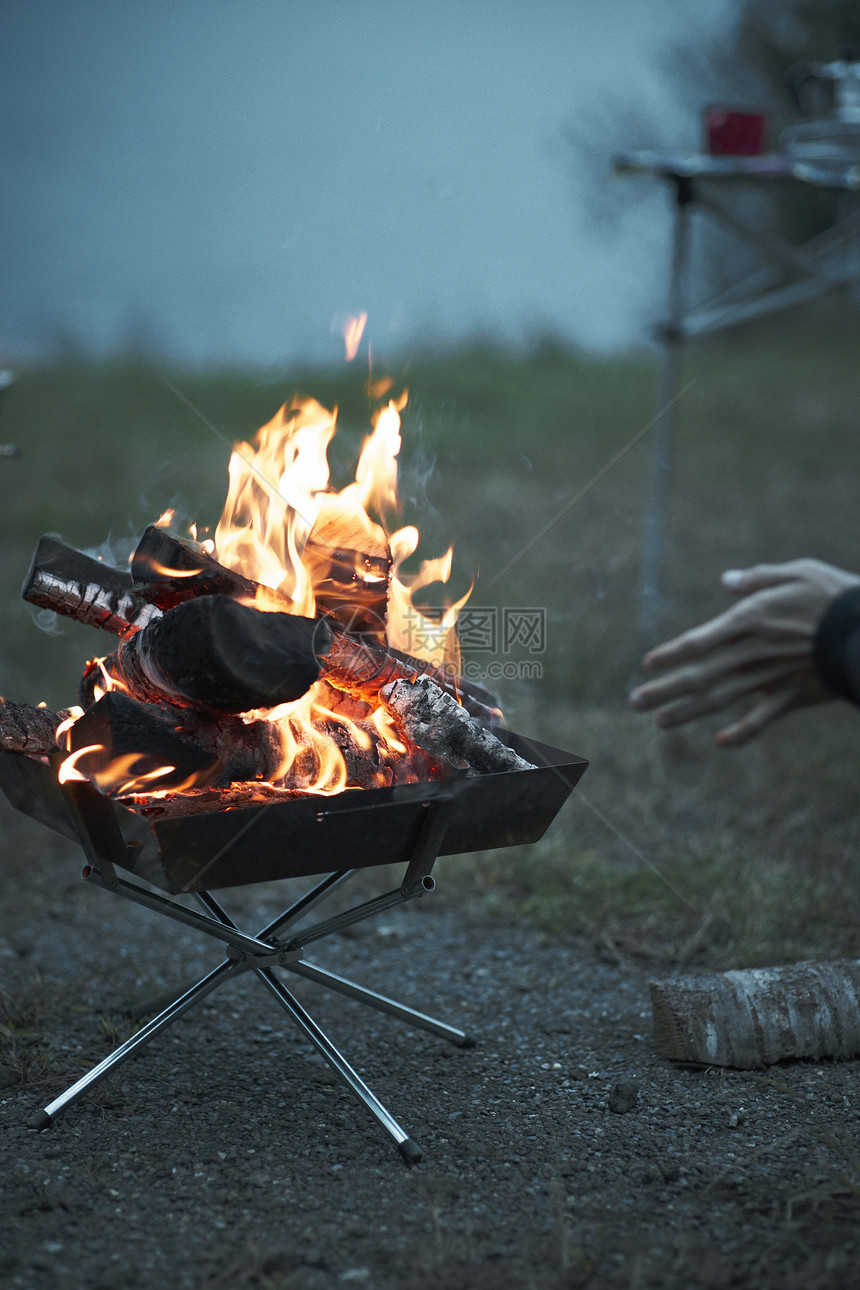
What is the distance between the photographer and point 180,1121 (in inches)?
65.7

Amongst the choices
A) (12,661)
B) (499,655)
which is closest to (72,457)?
(12,661)

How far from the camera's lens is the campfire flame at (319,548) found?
1.70 m

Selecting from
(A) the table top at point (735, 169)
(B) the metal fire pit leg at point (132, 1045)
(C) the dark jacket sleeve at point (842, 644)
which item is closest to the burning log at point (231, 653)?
(B) the metal fire pit leg at point (132, 1045)

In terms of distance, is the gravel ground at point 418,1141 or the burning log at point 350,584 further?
the burning log at point 350,584

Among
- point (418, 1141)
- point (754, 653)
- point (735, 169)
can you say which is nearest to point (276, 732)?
point (418, 1141)

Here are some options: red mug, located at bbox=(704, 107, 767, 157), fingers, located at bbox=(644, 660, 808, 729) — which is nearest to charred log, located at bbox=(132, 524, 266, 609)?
fingers, located at bbox=(644, 660, 808, 729)

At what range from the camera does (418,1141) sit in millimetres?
1632

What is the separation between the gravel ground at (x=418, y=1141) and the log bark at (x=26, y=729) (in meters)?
0.62

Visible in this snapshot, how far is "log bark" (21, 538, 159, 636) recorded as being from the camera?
176cm

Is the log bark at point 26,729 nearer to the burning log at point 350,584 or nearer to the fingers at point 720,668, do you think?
the burning log at point 350,584

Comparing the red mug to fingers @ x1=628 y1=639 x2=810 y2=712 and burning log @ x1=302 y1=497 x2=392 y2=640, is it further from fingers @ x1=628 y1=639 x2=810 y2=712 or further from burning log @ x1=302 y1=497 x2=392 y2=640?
burning log @ x1=302 y1=497 x2=392 y2=640

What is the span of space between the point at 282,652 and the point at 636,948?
52.1 inches

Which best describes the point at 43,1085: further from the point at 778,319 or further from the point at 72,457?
the point at 778,319

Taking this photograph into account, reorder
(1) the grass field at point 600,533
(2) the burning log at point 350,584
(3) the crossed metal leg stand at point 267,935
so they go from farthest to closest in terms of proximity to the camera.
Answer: (1) the grass field at point 600,533, (2) the burning log at point 350,584, (3) the crossed metal leg stand at point 267,935
